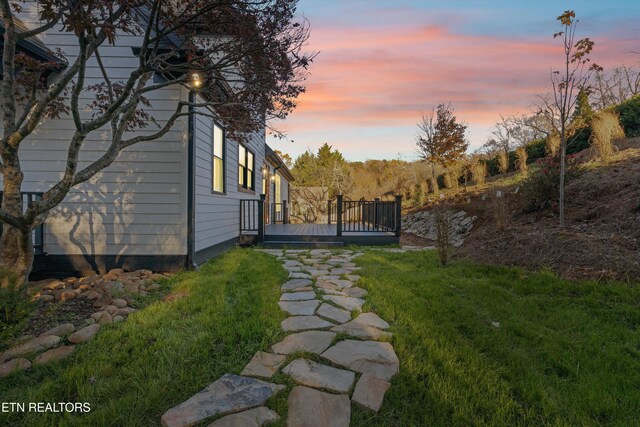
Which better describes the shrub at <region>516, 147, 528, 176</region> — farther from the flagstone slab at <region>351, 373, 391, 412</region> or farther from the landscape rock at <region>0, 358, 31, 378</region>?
the landscape rock at <region>0, 358, 31, 378</region>

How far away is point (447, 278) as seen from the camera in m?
4.18

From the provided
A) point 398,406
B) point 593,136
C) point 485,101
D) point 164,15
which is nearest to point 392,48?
point 593,136

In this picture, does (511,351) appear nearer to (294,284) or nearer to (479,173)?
(294,284)

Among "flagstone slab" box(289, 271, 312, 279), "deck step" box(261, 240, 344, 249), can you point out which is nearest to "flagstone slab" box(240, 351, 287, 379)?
"flagstone slab" box(289, 271, 312, 279)

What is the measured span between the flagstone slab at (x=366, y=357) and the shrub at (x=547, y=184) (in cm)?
628

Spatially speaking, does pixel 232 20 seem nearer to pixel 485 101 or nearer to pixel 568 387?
pixel 568 387

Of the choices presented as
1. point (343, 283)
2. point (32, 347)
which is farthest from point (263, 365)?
point (343, 283)

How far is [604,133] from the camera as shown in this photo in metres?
8.15

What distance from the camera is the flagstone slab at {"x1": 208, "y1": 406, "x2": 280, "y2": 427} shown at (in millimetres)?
1509

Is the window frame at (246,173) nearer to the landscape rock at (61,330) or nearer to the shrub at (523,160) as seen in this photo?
the landscape rock at (61,330)

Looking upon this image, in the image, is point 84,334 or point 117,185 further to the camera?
point 117,185

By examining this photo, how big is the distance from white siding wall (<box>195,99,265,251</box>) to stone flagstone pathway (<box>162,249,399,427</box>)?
275 centimetres

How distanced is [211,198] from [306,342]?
4.09 meters

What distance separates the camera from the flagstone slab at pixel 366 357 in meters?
2.00
